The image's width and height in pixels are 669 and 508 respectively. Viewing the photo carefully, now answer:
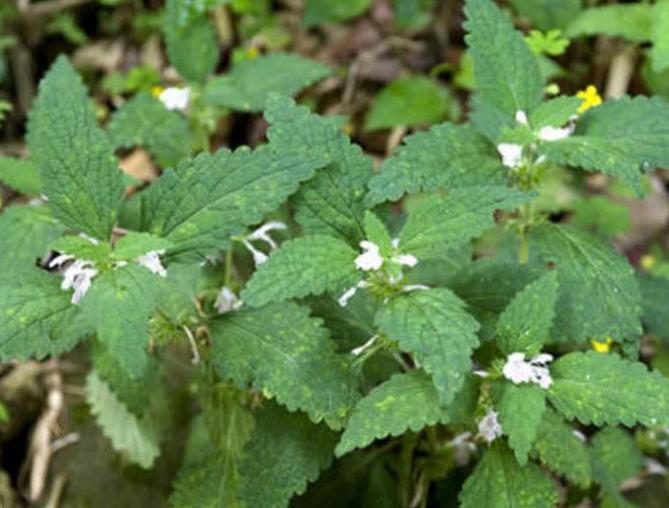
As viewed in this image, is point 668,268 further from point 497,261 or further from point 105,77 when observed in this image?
point 105,77

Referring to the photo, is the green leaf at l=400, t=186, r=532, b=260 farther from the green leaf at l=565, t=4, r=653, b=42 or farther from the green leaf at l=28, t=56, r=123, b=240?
the green leaf at l=565, t=4, r=653, b=42

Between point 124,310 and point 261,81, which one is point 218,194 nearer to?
point 124,310

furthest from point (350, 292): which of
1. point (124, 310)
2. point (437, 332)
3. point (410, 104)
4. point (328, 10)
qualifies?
point (328, 10)

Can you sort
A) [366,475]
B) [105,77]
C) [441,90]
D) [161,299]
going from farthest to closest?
[105,77], [441,90], [366,475], [161,299]

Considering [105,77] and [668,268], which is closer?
[668,268]

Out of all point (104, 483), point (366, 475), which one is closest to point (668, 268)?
point (366, 475)

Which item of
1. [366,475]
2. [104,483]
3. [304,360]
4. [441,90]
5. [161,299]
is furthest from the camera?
[441,90]
